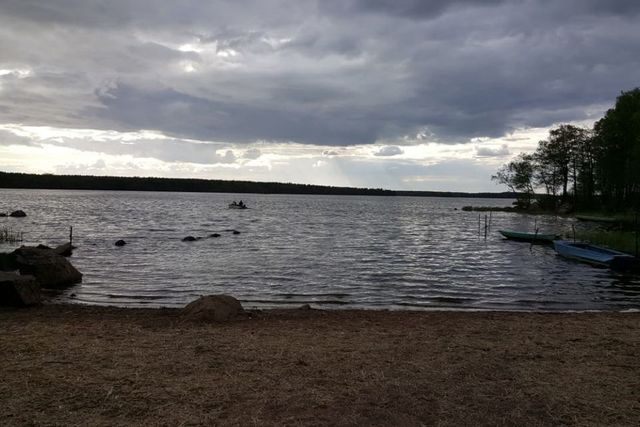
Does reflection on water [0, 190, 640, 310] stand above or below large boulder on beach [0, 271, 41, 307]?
below

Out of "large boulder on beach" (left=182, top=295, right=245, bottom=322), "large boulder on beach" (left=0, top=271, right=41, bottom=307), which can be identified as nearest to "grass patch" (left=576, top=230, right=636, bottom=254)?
"large boulder on beach" (left=182, top=295, right=245, bottom=322)

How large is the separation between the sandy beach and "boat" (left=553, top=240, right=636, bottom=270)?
17.8 m

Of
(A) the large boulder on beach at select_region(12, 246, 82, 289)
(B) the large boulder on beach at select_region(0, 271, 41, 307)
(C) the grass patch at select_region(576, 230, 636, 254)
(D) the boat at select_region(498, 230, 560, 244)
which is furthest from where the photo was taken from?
(D) the boat at select_region(498, 230, 560, 244)

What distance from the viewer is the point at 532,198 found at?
116m

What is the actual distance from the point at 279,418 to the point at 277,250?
1180 inches

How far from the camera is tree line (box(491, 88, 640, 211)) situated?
2881 inches

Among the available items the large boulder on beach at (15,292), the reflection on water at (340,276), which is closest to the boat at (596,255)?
the reflection on water at (340,276)

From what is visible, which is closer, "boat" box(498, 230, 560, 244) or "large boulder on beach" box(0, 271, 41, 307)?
"large boulder on beach" box(0, 271, 41, 307)

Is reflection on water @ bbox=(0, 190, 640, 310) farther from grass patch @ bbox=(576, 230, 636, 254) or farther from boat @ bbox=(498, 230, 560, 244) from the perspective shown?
boat @ bbox=(498, 230, 560, 244)

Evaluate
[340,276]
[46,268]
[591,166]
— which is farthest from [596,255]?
[591,166]

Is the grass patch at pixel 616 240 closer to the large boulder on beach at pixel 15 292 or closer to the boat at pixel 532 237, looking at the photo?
the boat at pixel 532 237

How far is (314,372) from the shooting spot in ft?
28.3

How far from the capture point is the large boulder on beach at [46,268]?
65.5ft

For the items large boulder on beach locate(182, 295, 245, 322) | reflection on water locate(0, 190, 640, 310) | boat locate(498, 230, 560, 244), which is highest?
large boulder on beach locate(182, 295, 245, 322)
